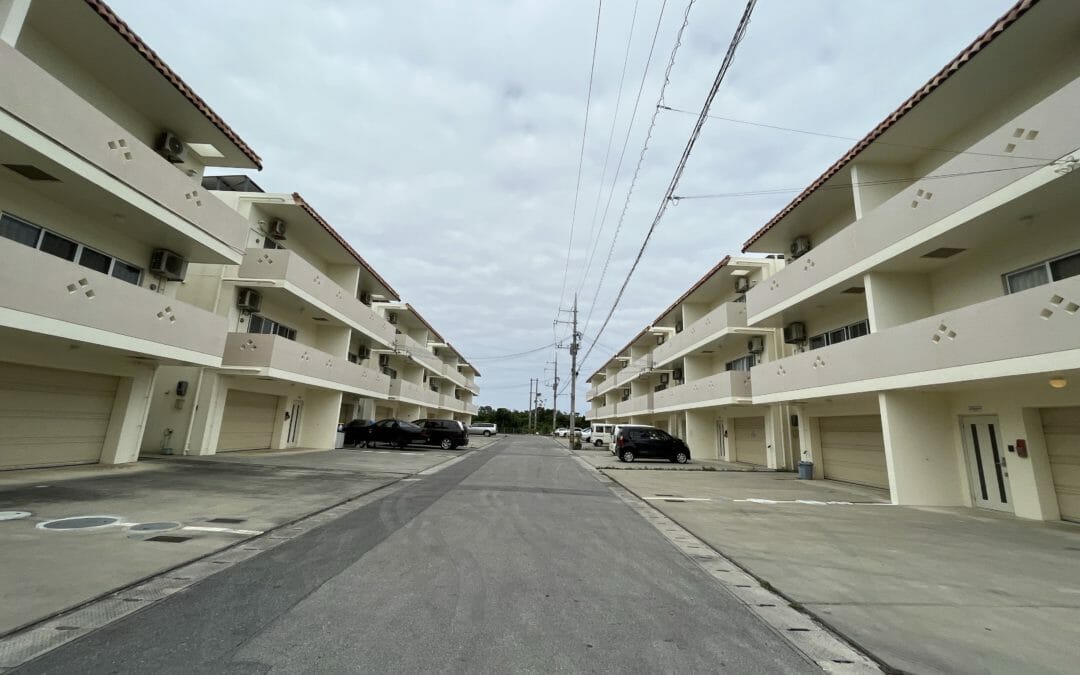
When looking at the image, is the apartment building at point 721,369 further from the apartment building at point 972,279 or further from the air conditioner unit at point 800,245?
the apartment building at point 972,279

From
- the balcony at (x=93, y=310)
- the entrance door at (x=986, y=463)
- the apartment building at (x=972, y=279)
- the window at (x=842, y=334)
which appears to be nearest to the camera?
the balcony at (x=93, y=310)

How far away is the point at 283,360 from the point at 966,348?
18.8 meters

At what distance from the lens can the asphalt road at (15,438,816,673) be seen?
327 cm

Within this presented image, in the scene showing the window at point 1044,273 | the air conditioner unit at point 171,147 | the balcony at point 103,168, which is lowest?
the window at point 1044,273

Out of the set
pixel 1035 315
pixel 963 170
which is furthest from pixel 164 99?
pixel 1035 315

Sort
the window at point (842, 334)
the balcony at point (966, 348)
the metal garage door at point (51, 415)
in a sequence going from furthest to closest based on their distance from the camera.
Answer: the window at point (842, 334)
the metal garage door at point (51, 415)
the balcony at point (966, 348)

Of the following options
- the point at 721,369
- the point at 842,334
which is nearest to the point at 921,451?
the point at 842,334

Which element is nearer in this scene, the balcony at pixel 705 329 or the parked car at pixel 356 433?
the balcony at pixel 705 329

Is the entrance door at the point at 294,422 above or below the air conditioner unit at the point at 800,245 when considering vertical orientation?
below

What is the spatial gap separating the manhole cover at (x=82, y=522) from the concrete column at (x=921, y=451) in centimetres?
1549

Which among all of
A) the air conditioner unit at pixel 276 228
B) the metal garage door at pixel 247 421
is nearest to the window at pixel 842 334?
the air conditioner unit at pixel 276 228

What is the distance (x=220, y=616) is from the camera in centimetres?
391

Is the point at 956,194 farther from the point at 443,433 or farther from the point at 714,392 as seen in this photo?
the point at 443,433

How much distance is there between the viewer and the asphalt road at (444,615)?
327 centimetres
